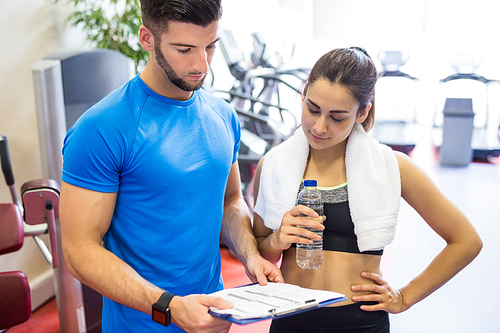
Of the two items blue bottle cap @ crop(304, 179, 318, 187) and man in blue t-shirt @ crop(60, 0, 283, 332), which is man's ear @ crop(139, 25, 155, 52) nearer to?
man in blue t-shirt @ crop(60, 0, 283, 332)

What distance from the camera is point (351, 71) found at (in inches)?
47.3

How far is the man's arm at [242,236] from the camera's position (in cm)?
121

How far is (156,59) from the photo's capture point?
3.68 feet

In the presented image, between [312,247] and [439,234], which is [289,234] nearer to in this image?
[312,247]

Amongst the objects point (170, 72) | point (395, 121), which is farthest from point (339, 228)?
point (395, 121)

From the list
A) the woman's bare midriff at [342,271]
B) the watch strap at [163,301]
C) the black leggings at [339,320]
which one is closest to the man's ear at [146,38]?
the watch strap at [163,301]

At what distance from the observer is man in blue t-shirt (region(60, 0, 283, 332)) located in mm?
1015

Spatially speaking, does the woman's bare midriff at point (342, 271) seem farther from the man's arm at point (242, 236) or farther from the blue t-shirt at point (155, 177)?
the blue t-shirt at point (155, 177)

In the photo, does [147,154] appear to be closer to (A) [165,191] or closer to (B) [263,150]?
(A) [165,191]

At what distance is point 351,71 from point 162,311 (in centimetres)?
83

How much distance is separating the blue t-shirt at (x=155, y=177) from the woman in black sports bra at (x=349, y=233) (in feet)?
0.77

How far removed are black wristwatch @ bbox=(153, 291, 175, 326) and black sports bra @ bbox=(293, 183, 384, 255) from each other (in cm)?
53

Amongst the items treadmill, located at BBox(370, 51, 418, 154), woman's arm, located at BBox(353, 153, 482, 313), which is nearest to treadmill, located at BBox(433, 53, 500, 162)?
treadmill, located at BBox(370, 51, 418, 154)

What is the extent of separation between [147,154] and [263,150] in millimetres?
3280
